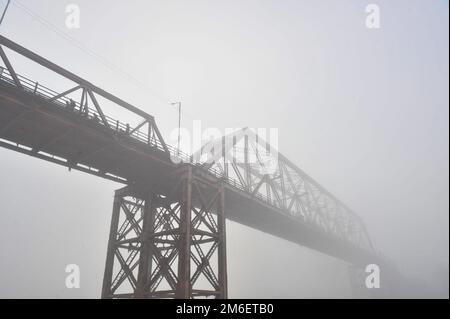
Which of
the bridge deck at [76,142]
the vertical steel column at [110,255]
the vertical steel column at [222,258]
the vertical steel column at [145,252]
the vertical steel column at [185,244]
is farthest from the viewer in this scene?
the vertical steel column at [110,255]

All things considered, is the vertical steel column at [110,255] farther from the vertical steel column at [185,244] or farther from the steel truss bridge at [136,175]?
the vertical steel column at [185,244]

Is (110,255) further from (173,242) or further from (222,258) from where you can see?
(222,258)

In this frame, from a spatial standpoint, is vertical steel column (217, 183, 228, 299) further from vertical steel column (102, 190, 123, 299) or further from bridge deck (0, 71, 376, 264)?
vertical steel column (102, 190, 123, 299)

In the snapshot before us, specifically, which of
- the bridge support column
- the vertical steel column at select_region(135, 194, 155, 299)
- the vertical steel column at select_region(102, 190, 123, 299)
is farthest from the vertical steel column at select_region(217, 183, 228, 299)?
the vertical steel column at select_region(102, 190, 123, 299)

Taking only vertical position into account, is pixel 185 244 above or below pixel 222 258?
above

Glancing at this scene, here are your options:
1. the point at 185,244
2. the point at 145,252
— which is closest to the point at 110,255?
the point at 145,252

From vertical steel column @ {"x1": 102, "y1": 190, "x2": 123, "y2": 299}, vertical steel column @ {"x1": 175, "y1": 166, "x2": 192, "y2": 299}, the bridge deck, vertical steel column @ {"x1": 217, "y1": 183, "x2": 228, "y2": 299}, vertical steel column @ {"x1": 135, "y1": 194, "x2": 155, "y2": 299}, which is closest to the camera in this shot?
the bridge deck

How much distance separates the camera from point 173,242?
62.5ft

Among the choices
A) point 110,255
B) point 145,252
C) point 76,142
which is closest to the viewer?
point 76,142

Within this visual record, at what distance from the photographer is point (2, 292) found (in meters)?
65.7

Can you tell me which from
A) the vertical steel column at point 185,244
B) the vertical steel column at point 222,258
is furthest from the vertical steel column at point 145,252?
the vertical steel column at point 222,258

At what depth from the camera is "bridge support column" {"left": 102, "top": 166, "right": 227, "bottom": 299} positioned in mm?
18062

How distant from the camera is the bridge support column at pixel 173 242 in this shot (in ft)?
59.3
